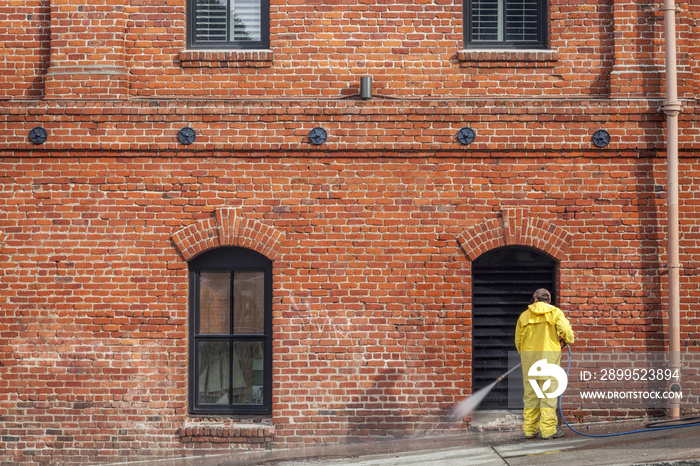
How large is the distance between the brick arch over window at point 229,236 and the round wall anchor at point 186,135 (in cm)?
84

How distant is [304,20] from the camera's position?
901cm

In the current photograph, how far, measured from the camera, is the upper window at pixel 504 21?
916cm

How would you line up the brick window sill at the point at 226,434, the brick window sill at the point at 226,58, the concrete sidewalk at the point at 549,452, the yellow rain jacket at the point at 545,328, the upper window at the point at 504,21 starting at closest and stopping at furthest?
the concrete sidewalk at the point at 549,452
the yellow rain jacket at the point at 545,328
the brick window sill at the point at 226,434
the brick window sill at the point at 226,58
the upper window at the point at 504,21

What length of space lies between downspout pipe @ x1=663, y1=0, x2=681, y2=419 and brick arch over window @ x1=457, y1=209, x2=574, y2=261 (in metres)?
1.10

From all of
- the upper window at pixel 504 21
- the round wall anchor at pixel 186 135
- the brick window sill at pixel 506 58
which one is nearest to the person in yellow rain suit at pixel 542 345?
the brick window sill at pixel 506 58

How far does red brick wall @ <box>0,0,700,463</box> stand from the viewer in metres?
8.80

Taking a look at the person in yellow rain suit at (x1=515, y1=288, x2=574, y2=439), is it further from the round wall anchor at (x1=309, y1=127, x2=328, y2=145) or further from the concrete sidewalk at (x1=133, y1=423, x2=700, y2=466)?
the round wall anchor at (x1=309, y1=127, x2=328, y2=145)

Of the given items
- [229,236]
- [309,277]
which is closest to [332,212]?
[309,277]

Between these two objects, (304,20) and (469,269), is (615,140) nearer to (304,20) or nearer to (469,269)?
(469,269)

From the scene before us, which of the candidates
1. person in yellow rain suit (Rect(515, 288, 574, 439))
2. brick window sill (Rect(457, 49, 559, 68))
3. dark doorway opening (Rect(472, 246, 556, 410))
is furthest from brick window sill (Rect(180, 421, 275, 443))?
brick window sill (Rect(457, 49, 559, 68))

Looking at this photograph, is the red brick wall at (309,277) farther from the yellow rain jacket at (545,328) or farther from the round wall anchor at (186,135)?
the yellow rain jacket at (545,328)

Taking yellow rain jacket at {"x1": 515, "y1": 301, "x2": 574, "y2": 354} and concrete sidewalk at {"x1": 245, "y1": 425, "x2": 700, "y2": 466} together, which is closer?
concrete sidewalk at {"x1": 245, "y1": 425, "x2": 700, "y2": 466}

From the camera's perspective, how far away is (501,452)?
308 inches

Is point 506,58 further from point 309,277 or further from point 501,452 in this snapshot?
point 501,452
